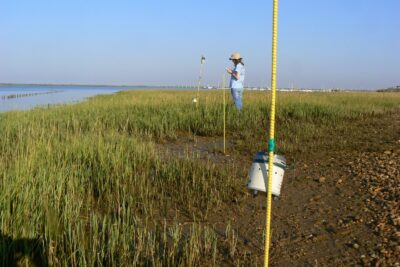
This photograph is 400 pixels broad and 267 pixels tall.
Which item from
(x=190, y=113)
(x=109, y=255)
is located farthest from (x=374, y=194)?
(x=190, y=113)

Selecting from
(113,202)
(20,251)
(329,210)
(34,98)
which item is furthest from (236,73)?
(34,98)

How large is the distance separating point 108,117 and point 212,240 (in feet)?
25.2

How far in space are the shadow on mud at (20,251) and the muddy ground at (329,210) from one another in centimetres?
153

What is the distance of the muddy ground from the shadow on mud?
1530 mm

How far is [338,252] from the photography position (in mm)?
3346

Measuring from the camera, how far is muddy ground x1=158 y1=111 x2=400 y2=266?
333 centimetres

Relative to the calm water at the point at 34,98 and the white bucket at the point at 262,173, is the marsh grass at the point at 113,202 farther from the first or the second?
the calm water at the point at 34,98

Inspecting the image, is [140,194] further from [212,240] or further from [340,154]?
[340,154]

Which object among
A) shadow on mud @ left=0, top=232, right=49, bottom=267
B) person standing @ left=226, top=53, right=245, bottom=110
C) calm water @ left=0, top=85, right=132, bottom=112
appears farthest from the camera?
calm water @ left=0, top=85, right=132, bottom=112

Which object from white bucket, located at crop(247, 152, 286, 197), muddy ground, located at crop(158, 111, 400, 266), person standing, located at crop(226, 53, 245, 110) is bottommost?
muddy ground, located at crop(158, 111, 400, 266)

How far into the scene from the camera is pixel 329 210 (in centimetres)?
427

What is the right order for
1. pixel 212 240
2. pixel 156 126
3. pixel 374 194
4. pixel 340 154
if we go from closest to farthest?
pixel 212 240, pixel 374 194, pixel 340 154, pixel 156 126

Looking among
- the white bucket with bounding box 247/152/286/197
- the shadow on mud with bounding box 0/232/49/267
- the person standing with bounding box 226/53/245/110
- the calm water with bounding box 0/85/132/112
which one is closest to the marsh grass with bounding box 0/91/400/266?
the shadow on mud with bounding box 0/232/49/267

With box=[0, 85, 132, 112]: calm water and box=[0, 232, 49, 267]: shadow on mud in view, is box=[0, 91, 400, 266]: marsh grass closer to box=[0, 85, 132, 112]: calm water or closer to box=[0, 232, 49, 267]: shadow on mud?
box=[0, 232, 49, 267]: shadow on mud
